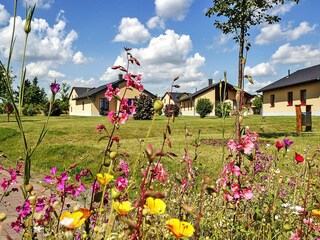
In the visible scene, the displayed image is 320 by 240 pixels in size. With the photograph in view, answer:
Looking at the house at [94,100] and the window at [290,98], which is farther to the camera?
the house at [94,100]

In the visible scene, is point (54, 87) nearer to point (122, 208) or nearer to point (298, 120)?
point (122, 208)

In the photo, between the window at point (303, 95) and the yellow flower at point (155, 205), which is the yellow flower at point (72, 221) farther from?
the window at point (303, 95)

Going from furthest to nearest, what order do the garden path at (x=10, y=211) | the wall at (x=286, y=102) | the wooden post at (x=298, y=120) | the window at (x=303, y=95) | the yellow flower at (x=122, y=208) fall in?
1. the window at (x=303, y=95)
2. the wall at (x=286, y=102)
3. the wooden post at (x=298, y=120)
4. the garden path at (x=10, y=211)
5. the yellow flower at (x=122, y=208)

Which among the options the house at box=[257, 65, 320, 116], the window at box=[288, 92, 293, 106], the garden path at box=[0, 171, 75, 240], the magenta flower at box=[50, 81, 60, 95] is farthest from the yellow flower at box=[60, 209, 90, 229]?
the window at box=[288, 92, 293, 106]

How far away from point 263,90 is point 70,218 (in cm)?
3978

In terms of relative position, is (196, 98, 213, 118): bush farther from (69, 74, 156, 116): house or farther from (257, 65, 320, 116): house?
(257, 65, 320, 116): house

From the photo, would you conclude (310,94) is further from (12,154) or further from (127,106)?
(127,106)

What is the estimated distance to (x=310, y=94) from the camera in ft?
101

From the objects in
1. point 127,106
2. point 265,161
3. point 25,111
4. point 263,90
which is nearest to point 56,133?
point 265,161

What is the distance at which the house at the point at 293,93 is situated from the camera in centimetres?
3023

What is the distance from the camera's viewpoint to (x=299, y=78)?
33.4m

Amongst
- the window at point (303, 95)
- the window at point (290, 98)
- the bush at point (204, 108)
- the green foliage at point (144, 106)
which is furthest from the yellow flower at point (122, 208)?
the window at point (290, 98)

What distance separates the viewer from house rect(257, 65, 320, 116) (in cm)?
3023

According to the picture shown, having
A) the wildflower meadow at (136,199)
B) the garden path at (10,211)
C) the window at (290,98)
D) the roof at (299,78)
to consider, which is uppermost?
the roof at (299,78)
